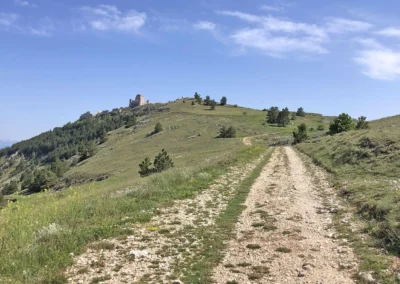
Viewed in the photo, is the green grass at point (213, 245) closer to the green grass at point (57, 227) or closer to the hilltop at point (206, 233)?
the hilltop at point (206, 233)

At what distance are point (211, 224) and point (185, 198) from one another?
15.6ft

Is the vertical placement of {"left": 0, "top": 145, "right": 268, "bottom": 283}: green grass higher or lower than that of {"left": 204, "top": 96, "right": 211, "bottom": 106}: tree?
lower

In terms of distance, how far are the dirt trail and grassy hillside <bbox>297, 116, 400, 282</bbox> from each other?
1.02 meters

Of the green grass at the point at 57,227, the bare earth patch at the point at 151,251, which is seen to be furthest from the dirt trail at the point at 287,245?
the green grass at the point at 57,227

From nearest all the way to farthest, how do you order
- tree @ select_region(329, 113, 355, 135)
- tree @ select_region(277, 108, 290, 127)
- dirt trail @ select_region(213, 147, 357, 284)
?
dirt trail @ select_region(213, 147, 357, 284) → tree @ select_region(329, 113, 355, 135) → tree @ select_region(277, 108, 290, 127)

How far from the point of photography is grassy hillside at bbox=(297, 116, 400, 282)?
9.88 meters

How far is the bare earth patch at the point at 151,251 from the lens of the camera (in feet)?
25.3

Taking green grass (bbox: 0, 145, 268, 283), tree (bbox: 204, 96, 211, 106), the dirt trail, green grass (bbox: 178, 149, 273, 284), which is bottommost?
the dirt trail

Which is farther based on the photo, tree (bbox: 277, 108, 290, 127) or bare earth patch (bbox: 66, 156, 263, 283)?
tree (bbox: 277, 108, 290, 127)

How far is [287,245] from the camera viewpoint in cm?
967

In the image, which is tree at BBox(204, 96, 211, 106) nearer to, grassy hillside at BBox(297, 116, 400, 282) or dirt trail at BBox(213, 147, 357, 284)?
grassy hillside at BBox(297, 116, 400, 282)

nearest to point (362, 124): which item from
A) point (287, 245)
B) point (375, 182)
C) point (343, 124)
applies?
point (343, 124)

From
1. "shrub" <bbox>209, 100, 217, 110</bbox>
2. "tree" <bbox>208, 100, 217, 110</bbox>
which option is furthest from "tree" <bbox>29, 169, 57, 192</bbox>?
"tree" <bbox>208, 100, 217, 110</bbox>

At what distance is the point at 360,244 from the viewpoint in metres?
9.33
